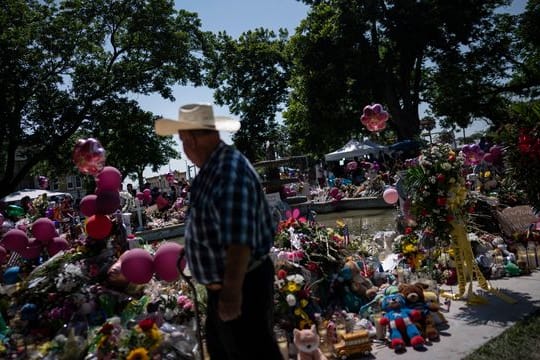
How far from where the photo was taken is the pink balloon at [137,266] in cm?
419

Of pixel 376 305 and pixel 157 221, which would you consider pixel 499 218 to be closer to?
pixel 376 305

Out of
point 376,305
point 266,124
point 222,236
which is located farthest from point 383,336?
point 266,124

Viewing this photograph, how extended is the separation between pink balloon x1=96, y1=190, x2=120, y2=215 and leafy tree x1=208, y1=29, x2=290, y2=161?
30.7m

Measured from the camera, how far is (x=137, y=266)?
4.19 meters

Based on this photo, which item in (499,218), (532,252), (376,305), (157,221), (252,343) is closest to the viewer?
(252,343)

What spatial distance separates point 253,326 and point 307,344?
1706 mm

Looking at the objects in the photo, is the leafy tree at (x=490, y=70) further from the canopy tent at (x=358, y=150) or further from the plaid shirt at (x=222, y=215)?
the plaid shirt at (x=222, y=215)

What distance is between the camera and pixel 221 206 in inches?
82.7

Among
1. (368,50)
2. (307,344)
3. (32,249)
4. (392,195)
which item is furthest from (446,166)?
(368,50)

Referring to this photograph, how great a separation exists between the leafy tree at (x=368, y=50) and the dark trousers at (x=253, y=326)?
71.5ft

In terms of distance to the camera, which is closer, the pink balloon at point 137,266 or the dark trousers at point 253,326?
the dark trousers at point 253,326

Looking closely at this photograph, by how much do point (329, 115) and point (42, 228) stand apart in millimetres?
19253

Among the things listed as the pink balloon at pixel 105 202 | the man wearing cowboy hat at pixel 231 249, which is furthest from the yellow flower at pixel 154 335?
the pink balloon at pixel 105 202

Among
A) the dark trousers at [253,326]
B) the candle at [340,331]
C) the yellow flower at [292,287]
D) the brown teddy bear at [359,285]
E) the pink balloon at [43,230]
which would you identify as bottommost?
the candle at [340,331]
